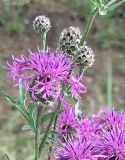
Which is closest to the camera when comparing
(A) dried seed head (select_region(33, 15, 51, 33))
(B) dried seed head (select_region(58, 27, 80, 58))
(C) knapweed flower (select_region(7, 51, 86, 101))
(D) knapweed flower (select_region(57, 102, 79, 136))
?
(C) knapweed flower (select_region(7, 51, 86, 101))

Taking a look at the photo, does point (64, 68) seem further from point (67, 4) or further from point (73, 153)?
point (67, 4)

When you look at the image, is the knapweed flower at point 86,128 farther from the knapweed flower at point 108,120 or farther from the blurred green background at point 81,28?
the blurred green background at point 81,28

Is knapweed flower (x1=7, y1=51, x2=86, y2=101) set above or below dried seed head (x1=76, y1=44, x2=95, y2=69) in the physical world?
below

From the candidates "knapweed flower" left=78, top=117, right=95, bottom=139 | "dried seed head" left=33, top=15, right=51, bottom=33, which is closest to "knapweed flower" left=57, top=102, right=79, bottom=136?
"knapweed flower" left=78, top=117, right=95, bottom=139

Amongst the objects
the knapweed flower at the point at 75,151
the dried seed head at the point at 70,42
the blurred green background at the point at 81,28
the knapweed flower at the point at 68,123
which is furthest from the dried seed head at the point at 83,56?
the blurred green background at the point at 81,28

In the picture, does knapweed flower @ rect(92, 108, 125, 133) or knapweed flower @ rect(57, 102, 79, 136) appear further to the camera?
knapweed flower @ rect(57, 102, 79, 136)

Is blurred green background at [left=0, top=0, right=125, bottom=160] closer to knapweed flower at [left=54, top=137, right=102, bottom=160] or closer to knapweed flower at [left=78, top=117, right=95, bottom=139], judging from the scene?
knapweed flower at [left=78, top=117, right=95, bottom=139]
